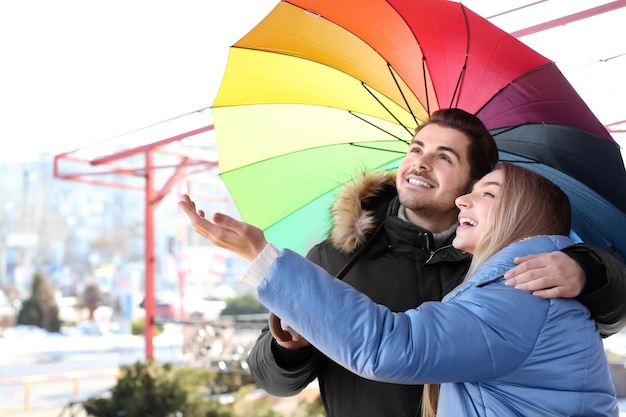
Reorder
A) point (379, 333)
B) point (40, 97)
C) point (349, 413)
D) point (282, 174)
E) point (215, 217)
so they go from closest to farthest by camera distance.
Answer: point (379, 333) → point (215, 217) → point (349, 413) → point (282, 174) → point (40, 97)

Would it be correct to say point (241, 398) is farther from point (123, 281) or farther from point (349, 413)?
point (123, 281)

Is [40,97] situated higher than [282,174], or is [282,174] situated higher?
[40,97]

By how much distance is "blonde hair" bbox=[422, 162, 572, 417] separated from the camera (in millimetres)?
1281

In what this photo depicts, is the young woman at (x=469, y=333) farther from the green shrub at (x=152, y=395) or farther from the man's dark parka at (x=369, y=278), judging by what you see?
the green shrub at (x=152, y=395)

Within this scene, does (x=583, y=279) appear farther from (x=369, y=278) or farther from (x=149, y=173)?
(x=149, y=173)

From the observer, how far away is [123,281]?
2534 cm

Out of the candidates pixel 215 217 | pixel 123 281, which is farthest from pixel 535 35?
pixel 123 281

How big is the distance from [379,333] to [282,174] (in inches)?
41.2

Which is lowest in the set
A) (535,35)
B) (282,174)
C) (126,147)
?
(282,174)

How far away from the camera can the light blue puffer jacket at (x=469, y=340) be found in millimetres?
1054

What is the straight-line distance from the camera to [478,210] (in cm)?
135

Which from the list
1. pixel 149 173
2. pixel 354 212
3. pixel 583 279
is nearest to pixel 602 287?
pixel 583 279

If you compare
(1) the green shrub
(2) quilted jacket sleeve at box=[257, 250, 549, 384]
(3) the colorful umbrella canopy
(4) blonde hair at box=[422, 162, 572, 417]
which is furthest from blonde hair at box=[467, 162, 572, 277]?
(1) the green shrub

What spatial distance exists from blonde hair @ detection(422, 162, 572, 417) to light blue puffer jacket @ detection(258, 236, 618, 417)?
91 mm
